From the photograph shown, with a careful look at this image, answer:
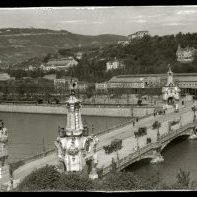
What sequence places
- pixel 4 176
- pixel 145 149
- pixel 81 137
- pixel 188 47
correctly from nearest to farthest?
pixel 4 176 → pixel 81 137 → pixel 145 149 → pixel 188 47

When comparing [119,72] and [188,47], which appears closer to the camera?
[188,47]

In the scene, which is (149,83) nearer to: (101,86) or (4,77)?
(101,86)

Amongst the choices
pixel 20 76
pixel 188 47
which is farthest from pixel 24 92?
pixel 188 47

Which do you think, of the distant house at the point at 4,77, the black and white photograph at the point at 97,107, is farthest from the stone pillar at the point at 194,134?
the distant house at the point at 4,77

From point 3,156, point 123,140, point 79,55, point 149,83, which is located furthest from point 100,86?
point 3,156

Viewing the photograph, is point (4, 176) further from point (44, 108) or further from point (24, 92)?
point (24, 92)

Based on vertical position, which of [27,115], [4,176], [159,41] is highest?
[159,41]
